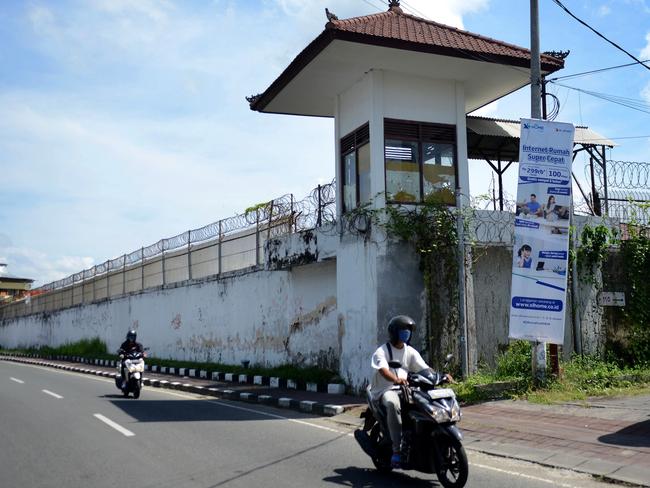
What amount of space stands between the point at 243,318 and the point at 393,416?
1267cm

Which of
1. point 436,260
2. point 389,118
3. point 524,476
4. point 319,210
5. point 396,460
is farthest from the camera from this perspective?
point 319,210

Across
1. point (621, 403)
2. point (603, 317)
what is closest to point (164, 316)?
point (603, 317)

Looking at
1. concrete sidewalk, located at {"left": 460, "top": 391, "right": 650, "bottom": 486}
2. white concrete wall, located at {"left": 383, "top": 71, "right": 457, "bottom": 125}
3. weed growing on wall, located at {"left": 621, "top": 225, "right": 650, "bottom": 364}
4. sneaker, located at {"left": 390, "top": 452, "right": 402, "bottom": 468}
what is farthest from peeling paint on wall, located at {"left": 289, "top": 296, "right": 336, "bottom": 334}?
sneaker, located at {"left": 390, "top": 452, "right": 402, "bottom": 468}

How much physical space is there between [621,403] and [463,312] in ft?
10.2

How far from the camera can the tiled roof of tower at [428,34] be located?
458 inches

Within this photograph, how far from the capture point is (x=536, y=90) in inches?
444

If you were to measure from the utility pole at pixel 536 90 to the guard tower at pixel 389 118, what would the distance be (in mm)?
1013

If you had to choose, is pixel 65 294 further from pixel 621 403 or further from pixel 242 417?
pixel 621 403

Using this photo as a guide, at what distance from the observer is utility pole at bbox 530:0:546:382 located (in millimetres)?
10977

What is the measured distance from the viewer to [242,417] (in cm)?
1082

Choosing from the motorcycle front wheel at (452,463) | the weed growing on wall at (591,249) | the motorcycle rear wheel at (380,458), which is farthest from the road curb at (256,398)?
the weed growing on wall at (591,249)

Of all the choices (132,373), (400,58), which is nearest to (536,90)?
(400,58)

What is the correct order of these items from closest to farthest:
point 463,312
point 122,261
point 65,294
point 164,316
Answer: point 463,312 → point 164,316 → point 122,261 → point 65,294

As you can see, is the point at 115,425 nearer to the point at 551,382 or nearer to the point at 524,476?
the point at 524,476
